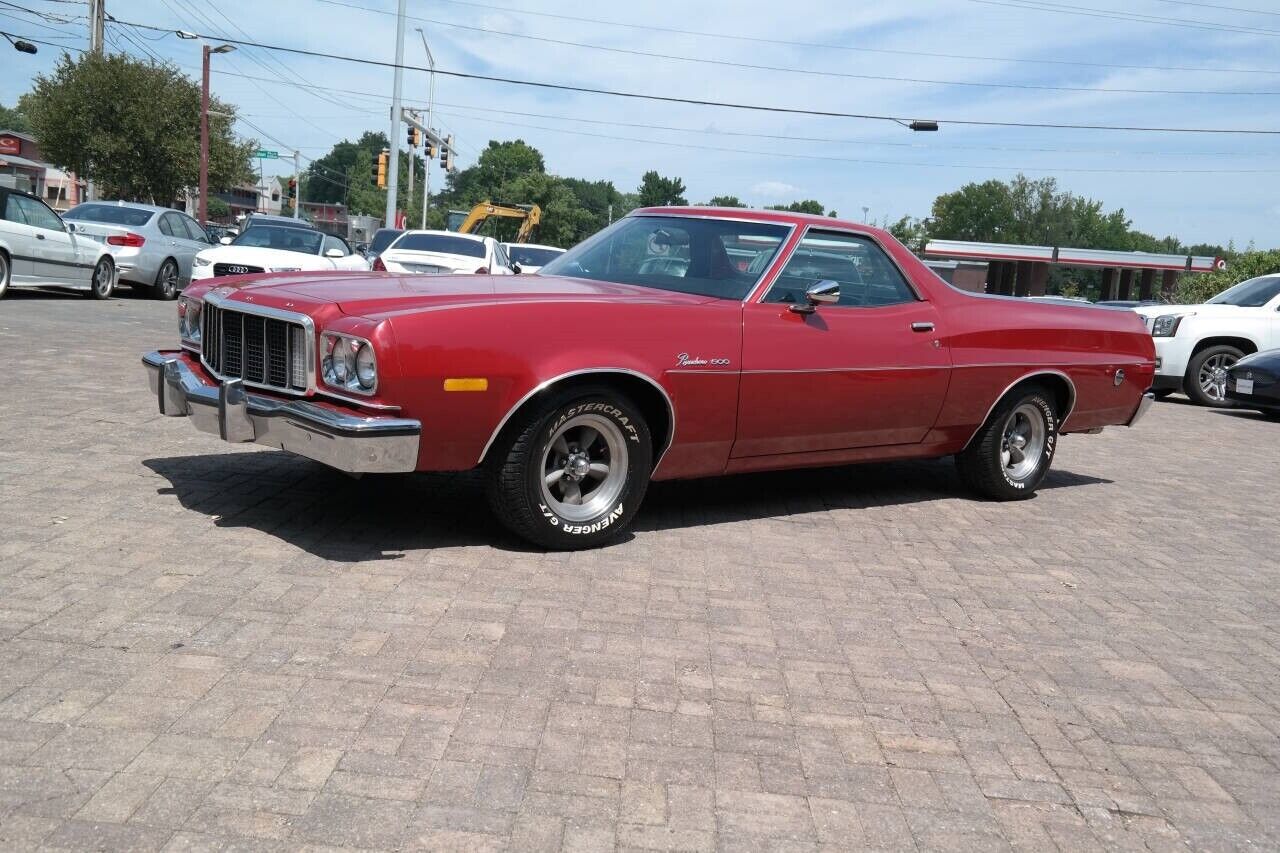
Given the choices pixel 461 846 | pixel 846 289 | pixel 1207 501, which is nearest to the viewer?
pixel 461 846

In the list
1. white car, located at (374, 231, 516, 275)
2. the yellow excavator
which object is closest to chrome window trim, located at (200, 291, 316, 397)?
white car, located at (374, 231, 516, 275)

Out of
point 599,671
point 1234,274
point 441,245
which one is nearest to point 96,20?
point 441,245

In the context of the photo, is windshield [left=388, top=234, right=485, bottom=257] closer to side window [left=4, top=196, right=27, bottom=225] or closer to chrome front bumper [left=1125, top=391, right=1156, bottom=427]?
side window [left=4, top=196, right=27, bottom=225]

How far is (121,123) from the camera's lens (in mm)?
36469

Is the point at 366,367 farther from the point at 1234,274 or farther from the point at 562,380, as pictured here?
the point at 1234,274

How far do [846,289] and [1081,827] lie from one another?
366cm

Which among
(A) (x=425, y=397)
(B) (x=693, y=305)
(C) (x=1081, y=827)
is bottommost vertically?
(C) (x=1081, y=827)

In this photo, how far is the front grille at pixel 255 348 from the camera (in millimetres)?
4844

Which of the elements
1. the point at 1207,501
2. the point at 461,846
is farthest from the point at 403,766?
the point at 1207,501

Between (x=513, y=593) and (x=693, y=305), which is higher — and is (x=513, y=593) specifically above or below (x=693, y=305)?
below

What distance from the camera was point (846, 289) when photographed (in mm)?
6273

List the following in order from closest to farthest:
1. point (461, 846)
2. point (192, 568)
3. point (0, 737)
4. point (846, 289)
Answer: point (461, 846) → point (0, 737) → point (192, 568) → point (846, 289)

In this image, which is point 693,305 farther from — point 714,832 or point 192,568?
point 714,832

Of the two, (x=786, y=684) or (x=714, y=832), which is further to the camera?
(x=786, y=684)
